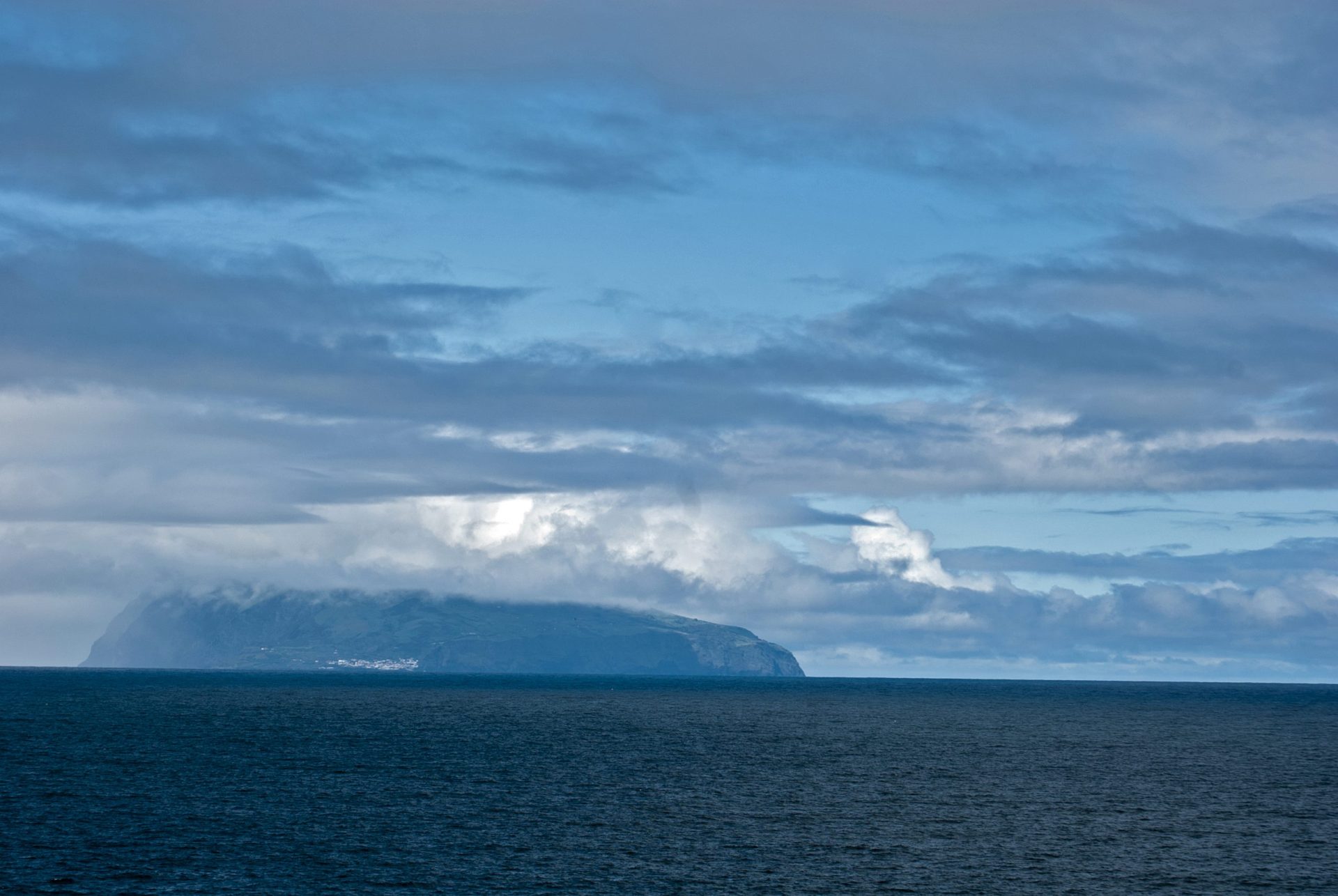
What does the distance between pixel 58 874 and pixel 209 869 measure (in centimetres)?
1017

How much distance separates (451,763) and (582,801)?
139ft

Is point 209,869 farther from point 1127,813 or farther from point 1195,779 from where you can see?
point 1195,779

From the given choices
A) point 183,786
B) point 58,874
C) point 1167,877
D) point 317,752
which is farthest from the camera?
point 317,752

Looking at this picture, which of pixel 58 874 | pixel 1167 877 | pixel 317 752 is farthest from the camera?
pixel 317 752

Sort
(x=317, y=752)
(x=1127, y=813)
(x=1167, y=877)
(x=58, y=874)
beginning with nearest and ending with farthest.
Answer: (x=58, y=874) < (x=1167, y=877) < (x=1127, y=813) < (x=317, y=752)

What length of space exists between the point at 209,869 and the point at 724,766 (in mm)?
90611

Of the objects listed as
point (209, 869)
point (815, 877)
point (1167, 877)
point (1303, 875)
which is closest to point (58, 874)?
point (209, 869)

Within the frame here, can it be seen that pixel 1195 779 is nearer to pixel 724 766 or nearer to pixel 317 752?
pixel 724 766

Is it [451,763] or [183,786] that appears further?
[451,763]

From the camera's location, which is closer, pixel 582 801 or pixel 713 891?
pixel 713 891

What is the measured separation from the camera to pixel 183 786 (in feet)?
474

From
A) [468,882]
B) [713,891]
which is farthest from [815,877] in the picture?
[468,882]

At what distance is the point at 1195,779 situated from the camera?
168500mm

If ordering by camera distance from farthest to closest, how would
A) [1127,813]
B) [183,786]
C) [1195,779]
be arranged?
1. [1195,779]
2. [183,786]
3. [1127,813]
